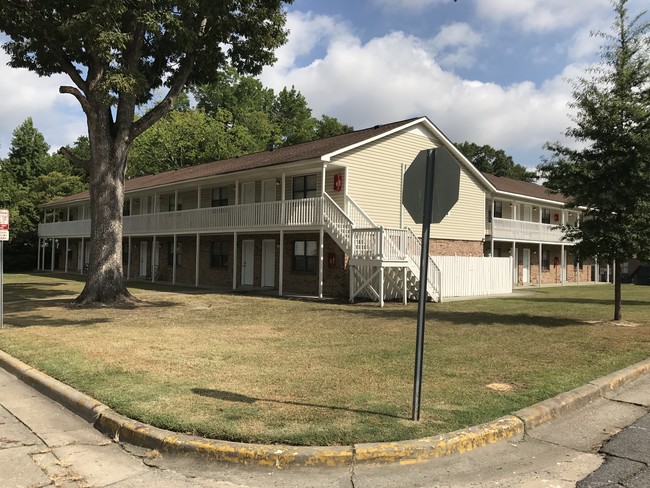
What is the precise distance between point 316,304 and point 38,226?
34813mm

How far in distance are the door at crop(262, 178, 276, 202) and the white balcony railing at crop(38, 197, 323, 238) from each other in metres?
1.60

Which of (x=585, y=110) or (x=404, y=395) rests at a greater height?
(x=585, y=110)

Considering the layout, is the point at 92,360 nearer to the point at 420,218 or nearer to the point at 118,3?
the point at 420,218

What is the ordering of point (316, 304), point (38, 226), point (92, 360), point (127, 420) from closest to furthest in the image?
1. point (127, 420)
2. point (92, 360)
3. point (316, 304)
4. point (38, 226)

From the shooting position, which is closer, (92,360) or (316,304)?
(92,360)

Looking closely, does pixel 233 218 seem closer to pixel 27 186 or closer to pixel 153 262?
pixel 153 262

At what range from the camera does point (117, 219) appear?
16047mm

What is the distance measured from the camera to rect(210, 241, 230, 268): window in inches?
1009

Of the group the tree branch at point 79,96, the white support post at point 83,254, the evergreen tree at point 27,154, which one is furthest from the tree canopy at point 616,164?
the evergreen tree at point 27,154

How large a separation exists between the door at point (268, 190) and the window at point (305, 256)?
288 cm

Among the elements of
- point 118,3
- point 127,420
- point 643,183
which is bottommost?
point 127,420

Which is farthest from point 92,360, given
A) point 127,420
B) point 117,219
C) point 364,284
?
point 364,284

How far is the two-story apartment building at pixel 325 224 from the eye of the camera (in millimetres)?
18312

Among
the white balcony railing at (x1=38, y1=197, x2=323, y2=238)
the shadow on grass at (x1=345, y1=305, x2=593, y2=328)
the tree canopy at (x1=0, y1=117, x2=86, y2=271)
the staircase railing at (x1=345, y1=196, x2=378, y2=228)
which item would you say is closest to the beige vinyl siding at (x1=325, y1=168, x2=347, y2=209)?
the staircase railing at (x1=345, y1=196, x2=378, y2=228)
